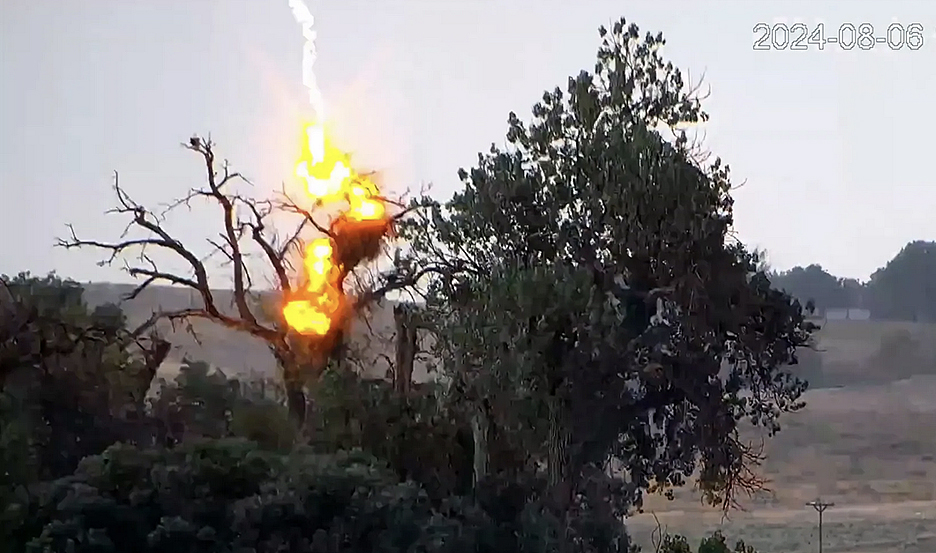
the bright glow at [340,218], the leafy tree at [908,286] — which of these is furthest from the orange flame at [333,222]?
the leafy tree at [908,286]

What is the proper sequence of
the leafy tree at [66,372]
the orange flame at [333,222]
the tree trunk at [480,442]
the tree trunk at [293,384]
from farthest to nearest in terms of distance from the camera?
the orange flame at [333,222] < the tree trunk at [293,384] < the leafy tree at [66,372] < the tree trunk at [480,442]

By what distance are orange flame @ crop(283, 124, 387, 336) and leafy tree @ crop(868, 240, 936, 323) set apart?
266 inches

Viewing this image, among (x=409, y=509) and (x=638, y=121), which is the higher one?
(x=638, y=121)

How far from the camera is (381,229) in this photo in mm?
12812

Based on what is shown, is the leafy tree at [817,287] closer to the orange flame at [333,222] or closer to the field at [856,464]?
the field at [856,464]

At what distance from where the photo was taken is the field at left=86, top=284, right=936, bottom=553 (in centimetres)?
1309

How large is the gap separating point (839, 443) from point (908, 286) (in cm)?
254

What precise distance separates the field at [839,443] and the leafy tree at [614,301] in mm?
1190

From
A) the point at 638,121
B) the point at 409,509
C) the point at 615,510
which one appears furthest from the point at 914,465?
the point at 409,509

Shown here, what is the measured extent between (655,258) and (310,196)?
4.61 meters

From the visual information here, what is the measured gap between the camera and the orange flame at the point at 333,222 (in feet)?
42.1

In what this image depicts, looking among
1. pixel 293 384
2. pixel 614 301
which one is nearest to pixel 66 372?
pixel 293 384

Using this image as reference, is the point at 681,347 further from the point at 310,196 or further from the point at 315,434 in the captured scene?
the point at 310,196

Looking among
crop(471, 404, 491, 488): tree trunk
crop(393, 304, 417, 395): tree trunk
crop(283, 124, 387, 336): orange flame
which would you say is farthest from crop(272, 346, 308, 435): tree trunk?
crop(471, 404, 491, 488): tree trunk
